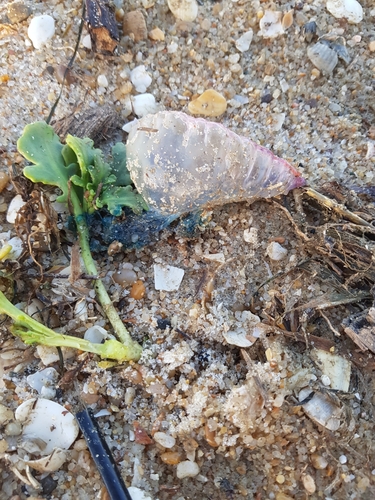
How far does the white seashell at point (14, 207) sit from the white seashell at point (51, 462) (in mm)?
826

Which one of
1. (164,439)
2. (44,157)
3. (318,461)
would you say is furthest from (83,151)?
(318,461)

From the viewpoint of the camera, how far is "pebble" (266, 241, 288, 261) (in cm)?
174

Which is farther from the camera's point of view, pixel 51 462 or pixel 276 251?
pixel 276 251

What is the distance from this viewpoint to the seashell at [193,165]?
1595mm

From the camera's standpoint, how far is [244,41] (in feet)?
6.73

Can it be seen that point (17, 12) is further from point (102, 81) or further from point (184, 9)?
point (184, 9)

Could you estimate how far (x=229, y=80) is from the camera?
6.61 feet

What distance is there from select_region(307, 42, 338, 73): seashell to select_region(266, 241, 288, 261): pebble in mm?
835

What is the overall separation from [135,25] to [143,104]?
356 mm

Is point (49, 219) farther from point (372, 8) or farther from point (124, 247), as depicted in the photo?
point (372, 8)

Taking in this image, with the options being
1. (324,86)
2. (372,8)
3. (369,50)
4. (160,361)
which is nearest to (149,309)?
(160,361)

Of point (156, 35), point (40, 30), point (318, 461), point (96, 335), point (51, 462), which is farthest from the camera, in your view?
point (156, 35)

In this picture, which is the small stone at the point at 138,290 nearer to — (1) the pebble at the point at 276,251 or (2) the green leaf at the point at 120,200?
(2) the green leaf at the point at 120,200

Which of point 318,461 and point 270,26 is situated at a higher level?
point 270,26
